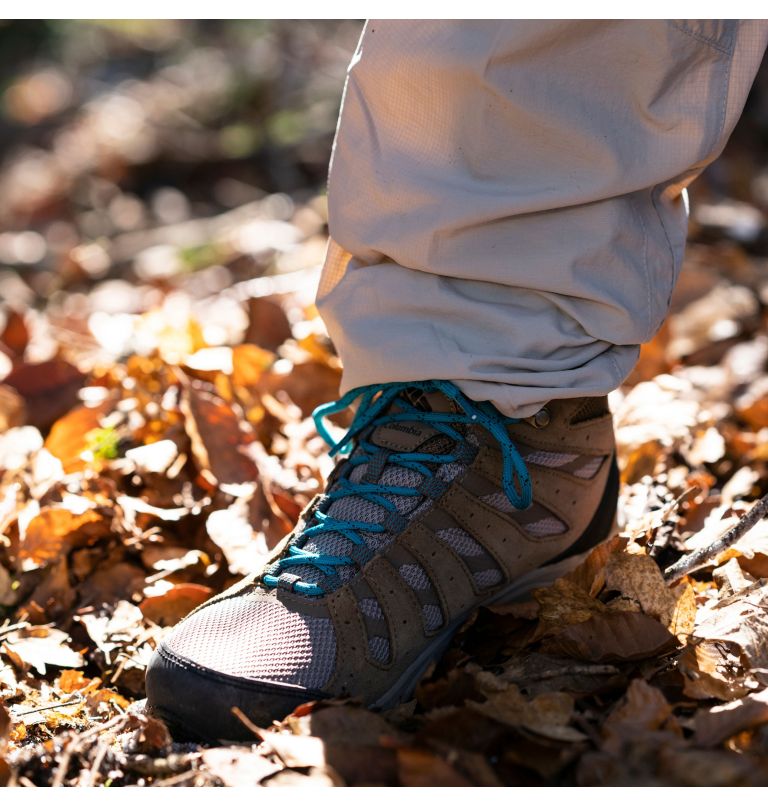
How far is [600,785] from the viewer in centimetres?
117

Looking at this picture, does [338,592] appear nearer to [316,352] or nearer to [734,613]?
[734,613]

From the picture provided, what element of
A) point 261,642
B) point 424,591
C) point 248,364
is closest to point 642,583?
point 424,591

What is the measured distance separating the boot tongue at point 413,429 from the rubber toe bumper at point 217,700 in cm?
46

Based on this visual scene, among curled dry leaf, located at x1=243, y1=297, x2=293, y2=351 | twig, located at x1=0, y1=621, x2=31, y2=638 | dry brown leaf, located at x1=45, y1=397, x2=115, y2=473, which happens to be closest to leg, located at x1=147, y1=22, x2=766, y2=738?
twig, located at x1=0, y1=621, x2=31, y2=638

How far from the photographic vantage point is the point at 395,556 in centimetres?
156

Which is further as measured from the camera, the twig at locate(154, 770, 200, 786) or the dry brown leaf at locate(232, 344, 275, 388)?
the dry brown leaf at locate(232, 344, 275, 388)

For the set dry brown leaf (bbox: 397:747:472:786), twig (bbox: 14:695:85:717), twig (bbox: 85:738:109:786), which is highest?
dry brown leaf (bbox: 397:747:472:786)

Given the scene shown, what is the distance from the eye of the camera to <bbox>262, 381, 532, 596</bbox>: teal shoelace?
1.54 meters

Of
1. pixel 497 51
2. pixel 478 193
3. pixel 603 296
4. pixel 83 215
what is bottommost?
pixel 83 215

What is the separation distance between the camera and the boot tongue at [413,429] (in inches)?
64.4

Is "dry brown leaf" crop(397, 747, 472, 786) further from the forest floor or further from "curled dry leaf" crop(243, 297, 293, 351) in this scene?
"curled dry leaf" crop(243, 297, 293, 351)

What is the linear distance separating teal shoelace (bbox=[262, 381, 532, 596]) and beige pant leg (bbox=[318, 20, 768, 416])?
0.05 metres

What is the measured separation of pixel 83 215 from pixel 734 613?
463 cm
